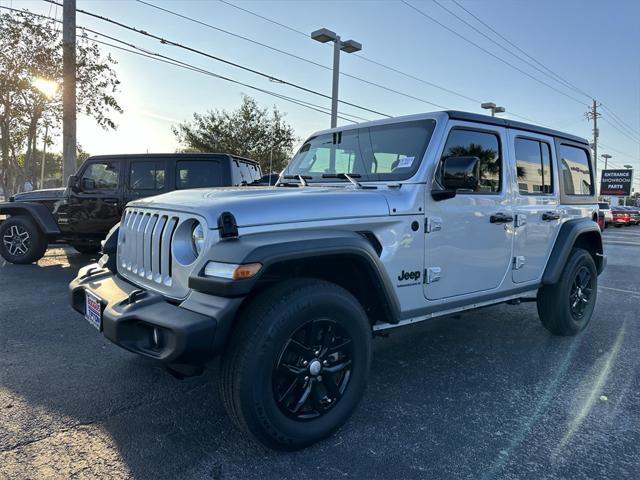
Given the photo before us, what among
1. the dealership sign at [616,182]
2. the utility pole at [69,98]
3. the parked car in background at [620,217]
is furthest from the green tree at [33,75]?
the dealership sign at [616,182]

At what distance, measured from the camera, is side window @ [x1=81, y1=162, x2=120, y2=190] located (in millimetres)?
7512

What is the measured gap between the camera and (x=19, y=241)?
25.3 feet

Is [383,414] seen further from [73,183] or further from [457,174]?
[73,183]

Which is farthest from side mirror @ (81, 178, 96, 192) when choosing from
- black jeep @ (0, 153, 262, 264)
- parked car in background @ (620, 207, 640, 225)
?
parked car in background @ (620, 207, 640, 225)

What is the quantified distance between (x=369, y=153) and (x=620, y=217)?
102 feet

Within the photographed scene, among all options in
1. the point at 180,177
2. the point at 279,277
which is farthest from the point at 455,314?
the point at 180,177

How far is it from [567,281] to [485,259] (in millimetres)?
1367

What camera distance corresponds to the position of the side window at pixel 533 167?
153 inches

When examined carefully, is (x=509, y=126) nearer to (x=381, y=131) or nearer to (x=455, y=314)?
(x=381, y=131)

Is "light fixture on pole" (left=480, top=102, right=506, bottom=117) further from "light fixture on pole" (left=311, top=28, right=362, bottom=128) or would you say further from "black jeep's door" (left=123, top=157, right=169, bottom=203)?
"black jeep's door" (left=123, top=157, right=169, bottom=203)

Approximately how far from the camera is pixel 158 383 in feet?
10.6

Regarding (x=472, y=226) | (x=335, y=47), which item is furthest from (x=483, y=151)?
(x=335, y=47)

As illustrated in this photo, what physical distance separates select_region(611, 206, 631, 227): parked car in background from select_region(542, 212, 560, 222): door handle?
28640 mm

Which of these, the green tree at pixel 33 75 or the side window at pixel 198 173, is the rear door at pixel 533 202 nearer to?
the side window at pixel 198 173
